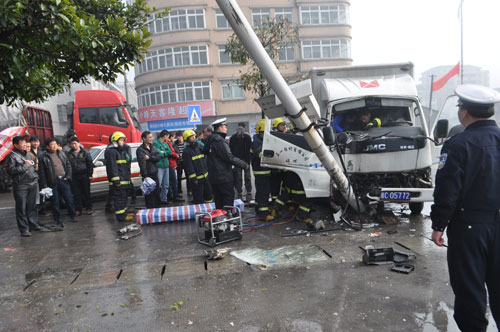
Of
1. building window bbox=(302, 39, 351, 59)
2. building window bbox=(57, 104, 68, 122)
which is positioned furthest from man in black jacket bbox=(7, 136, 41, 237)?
building window bbox=(302, 39, 351, 59)

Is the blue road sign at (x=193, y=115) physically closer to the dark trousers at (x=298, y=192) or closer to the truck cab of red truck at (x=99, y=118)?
the truck cab of red truck at (x=99, y=118)

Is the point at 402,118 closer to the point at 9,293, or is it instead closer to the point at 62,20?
the point at 62,20

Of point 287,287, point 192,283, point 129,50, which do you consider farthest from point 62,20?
point 287,287

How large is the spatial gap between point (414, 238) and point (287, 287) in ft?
8.35

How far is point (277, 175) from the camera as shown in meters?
7.49

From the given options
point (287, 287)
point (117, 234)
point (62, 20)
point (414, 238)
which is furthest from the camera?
point (117, 234)

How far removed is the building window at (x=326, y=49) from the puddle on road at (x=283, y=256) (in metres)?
28.3

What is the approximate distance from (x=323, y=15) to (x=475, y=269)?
32.6 m

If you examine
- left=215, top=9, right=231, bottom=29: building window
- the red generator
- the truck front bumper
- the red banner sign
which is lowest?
the red generator

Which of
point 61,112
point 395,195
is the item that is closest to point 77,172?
point 395,195

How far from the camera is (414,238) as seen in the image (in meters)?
5.54

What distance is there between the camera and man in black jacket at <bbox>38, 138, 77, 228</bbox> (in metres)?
7.62

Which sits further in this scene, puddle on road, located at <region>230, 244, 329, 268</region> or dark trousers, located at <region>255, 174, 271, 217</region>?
dark trousers, located at <region>255, 174, 271, 217</region>

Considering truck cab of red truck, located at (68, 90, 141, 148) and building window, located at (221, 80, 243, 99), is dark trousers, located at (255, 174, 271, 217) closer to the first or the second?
truck cab of red truck, located at (68, 90, 141, 148)
